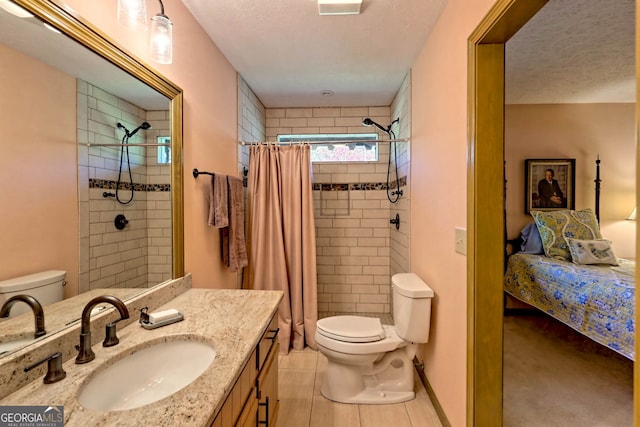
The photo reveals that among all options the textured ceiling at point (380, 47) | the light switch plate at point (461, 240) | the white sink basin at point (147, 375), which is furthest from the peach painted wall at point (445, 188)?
the white sink basin at point (147, 375)

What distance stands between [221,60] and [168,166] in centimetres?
113

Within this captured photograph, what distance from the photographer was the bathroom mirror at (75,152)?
78cm

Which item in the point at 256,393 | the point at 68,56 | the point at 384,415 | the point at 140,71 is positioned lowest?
the point at 384,415

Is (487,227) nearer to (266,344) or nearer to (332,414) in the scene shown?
(266,344)

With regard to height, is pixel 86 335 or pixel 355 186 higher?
pixel 355 186

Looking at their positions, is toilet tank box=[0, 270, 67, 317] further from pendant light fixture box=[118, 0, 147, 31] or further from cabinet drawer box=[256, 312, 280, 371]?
pendant light fixture box=[118, 0, 147, 31]

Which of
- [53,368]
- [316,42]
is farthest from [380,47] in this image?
[53,368]

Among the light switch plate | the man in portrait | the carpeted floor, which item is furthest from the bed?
the light switch plate

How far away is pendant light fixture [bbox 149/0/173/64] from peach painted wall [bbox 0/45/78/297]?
33cm

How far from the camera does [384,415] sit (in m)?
1.73

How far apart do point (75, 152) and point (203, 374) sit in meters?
0.88

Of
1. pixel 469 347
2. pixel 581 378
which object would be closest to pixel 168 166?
pixel 469 347

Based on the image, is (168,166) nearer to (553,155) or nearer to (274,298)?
(274,298)

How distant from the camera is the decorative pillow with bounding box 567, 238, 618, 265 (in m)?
2.61
